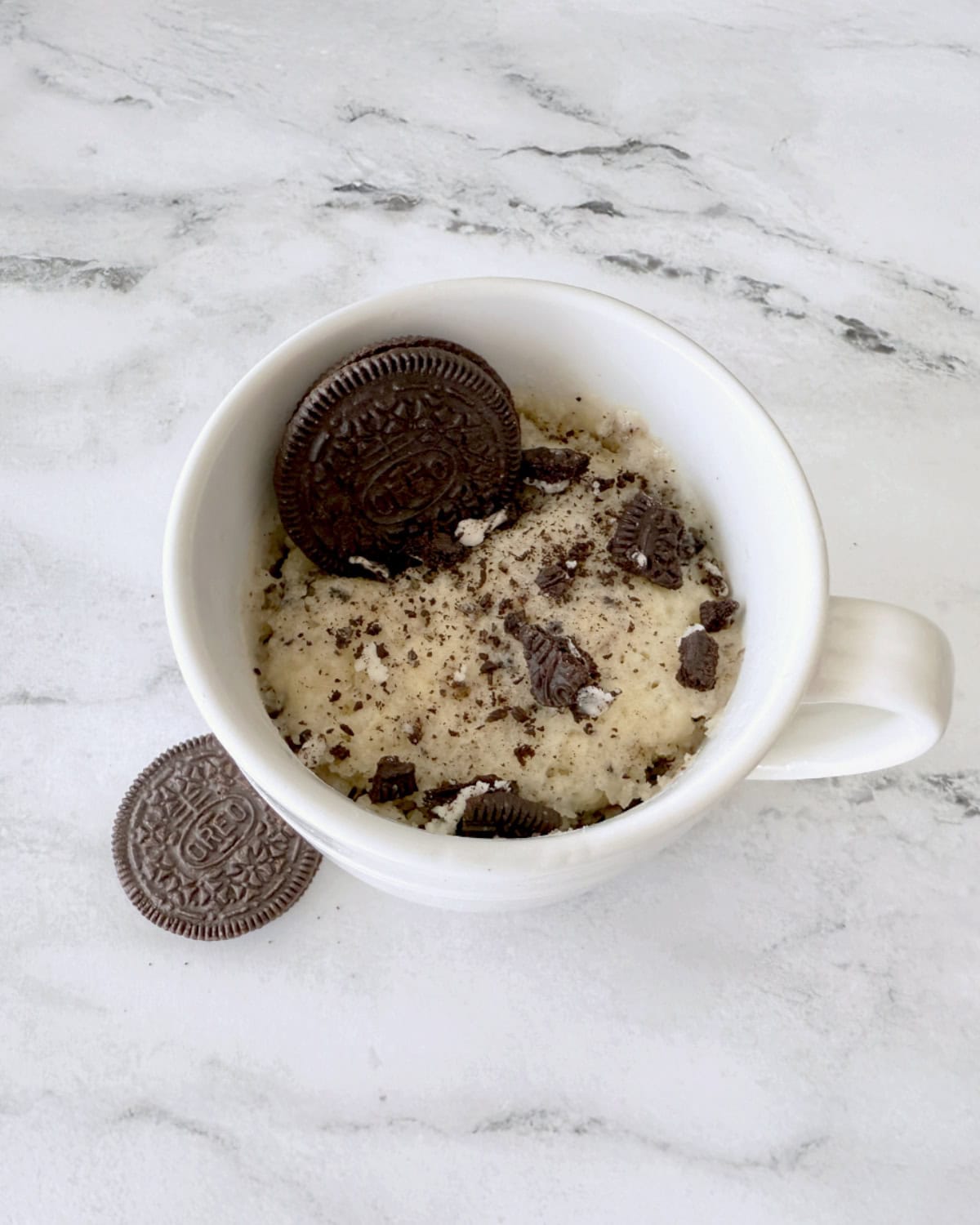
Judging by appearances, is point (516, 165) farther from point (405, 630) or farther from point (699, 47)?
point (405, 630)

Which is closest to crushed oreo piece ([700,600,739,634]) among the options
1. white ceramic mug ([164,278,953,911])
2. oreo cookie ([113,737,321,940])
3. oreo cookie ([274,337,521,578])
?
white ceramic mug ([164,278,953,911])

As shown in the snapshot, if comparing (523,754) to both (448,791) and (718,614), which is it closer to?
(448,791)

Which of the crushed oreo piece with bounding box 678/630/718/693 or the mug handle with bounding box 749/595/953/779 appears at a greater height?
the mug handle with bounding box 749/595/953/779

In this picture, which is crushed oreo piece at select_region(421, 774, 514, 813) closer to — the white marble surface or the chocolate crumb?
the chocolate crumb

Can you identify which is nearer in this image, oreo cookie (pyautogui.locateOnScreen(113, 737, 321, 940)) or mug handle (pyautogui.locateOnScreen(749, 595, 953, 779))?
mug handle (pyautogui.locateOnScreen(749, 595, 953, 779))

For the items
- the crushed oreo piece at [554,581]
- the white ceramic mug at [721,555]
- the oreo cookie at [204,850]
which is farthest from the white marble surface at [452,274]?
the crushed oreo piece at [554,581]

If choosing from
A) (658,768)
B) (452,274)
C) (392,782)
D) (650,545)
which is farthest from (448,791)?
(452,274)

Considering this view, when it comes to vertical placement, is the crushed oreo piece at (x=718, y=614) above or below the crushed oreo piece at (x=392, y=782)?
above

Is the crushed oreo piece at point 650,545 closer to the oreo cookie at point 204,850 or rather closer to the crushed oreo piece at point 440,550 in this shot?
the crushed oreo piece at point 440,550
